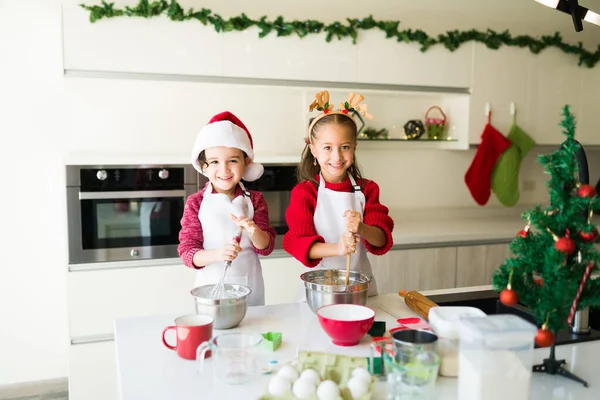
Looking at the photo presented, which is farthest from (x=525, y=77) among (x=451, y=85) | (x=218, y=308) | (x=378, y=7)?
(x=218, y=308)

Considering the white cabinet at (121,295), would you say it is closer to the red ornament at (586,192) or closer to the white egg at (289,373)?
the white egg at (289,373)

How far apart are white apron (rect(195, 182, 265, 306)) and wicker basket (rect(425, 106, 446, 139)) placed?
5.92 ft

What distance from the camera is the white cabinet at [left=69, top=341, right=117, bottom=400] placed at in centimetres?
234

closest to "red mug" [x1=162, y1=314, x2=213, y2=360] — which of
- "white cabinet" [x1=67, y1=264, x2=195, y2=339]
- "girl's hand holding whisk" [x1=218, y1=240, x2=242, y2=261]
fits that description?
"girl's hand holding whisk" [x1=218, y1=240, x2=242, y2=261]

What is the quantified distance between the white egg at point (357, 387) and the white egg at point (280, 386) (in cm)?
10

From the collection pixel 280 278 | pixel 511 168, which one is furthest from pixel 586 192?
pixel 511 168

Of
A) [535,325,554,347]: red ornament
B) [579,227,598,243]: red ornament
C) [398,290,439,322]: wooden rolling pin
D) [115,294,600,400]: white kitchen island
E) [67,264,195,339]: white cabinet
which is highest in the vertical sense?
[579,227,598,243]: red ornament

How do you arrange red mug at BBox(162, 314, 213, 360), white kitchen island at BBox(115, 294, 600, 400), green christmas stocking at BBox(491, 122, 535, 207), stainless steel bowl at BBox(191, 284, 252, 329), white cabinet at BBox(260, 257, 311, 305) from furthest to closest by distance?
green christmas stocking at BBox(491, 122, 535, 207)
white cabinet at BBox(260, 257, 311, 305)
stainless steel bowl at BBox(191, 284, 252, 329)
red mug at BBox(162, 314, 213, 360)
white kitchen island at BBox(115, 294, 600, 400)

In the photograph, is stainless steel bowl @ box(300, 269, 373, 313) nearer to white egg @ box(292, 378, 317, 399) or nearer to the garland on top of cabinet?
white egg @ box(292, 378, 317, 399)

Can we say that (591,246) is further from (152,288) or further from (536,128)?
(536,128)

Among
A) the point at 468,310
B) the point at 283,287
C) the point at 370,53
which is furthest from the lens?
the point at 370,53

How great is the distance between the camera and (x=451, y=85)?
3.03 meters

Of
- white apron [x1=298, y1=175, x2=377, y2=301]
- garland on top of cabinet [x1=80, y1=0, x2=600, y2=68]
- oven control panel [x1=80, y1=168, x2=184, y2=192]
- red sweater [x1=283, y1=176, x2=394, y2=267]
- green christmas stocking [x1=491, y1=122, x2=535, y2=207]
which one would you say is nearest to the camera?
red sweater [x1=283, y1=176, x2=394, y2=267]

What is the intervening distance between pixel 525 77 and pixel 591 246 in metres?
2.46
